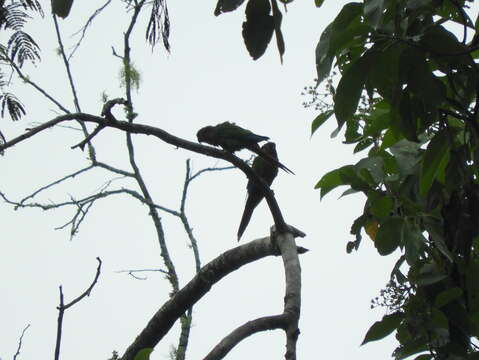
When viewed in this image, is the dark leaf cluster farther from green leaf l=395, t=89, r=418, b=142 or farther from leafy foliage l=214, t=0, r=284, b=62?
green leaf l=395, t=89, r=418, b=142

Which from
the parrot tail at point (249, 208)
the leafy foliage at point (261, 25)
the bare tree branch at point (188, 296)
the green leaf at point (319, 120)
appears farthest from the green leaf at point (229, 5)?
the parrot tail at point (249, 208)

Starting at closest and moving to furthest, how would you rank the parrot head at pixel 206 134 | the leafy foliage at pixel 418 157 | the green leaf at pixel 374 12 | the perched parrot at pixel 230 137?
the green leaf at pixel 374 12, the leafy foliage at pixel 418 157, the perched parrot at pixel 230 137, the parrot head at pixel 206 134

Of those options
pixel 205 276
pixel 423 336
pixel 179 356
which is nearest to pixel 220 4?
pixel 423 336

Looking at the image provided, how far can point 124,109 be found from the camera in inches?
191

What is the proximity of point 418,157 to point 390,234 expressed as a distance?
8.7 inches

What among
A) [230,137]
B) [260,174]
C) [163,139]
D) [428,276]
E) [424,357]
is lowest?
[424,357]

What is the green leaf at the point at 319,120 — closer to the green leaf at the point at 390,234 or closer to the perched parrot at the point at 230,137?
the green leaf at the point at 390,234

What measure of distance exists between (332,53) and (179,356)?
123 inches

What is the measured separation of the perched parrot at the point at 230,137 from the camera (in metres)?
4.71

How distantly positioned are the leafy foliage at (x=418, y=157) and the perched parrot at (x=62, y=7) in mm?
478

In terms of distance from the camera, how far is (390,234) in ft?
4.73

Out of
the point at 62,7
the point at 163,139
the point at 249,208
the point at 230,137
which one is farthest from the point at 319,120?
the point at 230,137

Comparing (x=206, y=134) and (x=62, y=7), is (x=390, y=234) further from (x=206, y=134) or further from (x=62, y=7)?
(x=206, y=134)

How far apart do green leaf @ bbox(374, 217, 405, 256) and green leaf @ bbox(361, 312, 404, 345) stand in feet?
0.53
